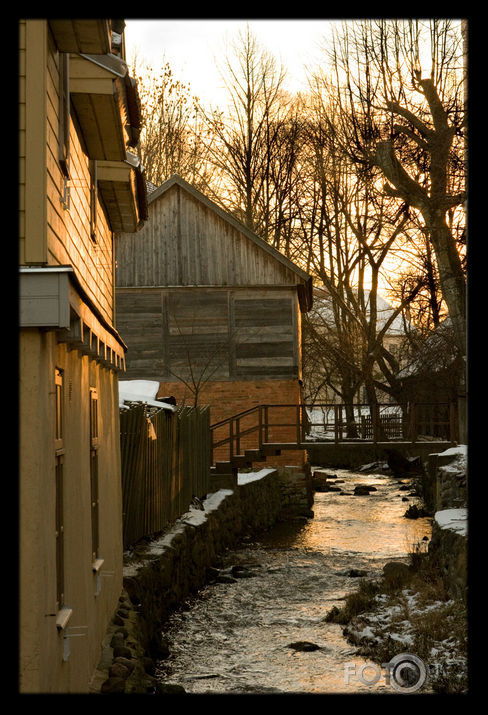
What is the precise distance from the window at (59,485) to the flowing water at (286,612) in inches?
142

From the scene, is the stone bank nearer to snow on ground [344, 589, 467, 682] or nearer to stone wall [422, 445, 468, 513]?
snow on ground [344, 589, 467, 682]

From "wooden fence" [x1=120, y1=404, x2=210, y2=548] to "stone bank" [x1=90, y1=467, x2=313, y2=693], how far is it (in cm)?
29

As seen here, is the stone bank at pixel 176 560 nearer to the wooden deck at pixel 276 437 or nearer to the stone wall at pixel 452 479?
the wooden deck at pixel 276 437

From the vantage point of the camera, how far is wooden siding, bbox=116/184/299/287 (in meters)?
23.7

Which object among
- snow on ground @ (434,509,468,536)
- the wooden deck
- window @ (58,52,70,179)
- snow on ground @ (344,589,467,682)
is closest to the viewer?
window @ (58,52,70,179)

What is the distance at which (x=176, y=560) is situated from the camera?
12688mm

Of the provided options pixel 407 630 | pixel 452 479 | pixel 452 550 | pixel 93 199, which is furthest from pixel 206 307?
pixel 93 199

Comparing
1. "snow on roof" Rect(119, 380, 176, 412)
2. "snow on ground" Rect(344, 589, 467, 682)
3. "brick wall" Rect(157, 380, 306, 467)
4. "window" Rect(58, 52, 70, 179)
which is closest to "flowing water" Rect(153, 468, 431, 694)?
"snow on ground" Rect(344, 589, 467, 682)

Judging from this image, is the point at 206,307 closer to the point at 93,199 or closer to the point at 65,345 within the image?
the point at 93,199

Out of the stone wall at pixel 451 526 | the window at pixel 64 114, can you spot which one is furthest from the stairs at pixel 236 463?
the window at pixel 64 114

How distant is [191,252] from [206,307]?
1.53 meters

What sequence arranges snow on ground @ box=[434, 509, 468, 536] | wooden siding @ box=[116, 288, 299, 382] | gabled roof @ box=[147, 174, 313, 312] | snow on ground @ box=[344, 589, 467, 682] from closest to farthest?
1. snow on ground @ box=[344, 589, 467, 682]
2. snow on ground @ box=[434, 509, 468, 536]
3. gabled roof @ box=[147, 174, 313, 312]
4. wooden siding @ box=[116, 288, 299, 382]

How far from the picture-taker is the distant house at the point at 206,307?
77.8 ft
